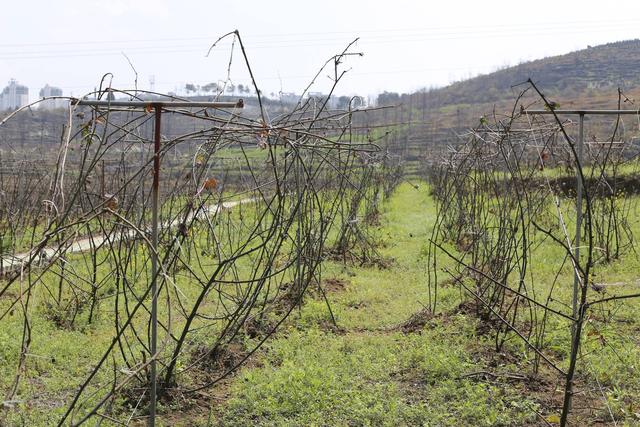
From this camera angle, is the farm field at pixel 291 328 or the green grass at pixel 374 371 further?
the green grass at pixel 374 371

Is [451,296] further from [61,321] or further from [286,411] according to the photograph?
[61,321]

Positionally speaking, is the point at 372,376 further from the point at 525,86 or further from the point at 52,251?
the point at 525,86

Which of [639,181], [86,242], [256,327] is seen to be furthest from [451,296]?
[639,181]

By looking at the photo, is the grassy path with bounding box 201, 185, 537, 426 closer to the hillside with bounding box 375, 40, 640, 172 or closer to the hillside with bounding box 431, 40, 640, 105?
the hillside with bounding box 375, 40, 640, 172

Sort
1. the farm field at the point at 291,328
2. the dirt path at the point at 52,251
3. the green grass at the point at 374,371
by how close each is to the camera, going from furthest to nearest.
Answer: the green grass at the point at 374,371 → the farm field at the point at 291,328 → the dirt path at the point at 52,251

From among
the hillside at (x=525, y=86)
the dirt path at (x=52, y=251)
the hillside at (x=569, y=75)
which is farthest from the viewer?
the hillside at (x=569, y=75)

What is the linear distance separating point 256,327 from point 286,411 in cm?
151

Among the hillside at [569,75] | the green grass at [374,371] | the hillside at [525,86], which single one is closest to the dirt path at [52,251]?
the green grass at [374,371]

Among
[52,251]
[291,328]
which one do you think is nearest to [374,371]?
[291,328]

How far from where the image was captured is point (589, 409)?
345cm

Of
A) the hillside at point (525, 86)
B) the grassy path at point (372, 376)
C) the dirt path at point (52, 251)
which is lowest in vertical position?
the grassy path at point (372, 376)

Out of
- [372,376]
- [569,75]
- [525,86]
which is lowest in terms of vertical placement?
[372,376]

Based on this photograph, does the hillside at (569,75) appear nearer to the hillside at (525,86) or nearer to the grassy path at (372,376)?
the hillside at (525,86)

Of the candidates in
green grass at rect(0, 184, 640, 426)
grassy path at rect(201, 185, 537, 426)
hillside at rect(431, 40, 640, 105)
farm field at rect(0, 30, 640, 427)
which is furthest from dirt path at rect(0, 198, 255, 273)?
hillside at rect(431, 40, 640, 105)
